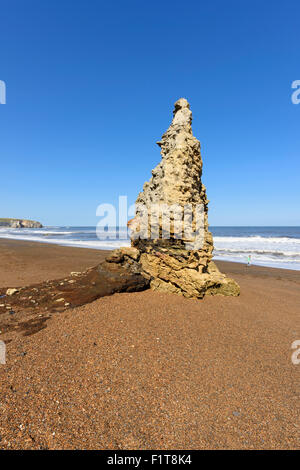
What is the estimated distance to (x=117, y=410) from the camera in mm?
2697

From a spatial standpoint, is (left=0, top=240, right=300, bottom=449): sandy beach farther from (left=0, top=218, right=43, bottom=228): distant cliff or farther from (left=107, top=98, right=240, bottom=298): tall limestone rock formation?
(left=0, top=218, right=43, bottom=228): distant cliff

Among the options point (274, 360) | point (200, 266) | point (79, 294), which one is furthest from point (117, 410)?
point (200, 266)

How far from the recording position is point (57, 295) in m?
5.95

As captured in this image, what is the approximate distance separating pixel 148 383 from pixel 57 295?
3903mm

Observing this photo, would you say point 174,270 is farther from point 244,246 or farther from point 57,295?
point 244,246

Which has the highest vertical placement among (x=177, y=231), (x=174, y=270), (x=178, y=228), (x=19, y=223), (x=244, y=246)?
(x=19, y=223)

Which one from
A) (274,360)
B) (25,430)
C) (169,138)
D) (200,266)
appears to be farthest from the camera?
(169,138)

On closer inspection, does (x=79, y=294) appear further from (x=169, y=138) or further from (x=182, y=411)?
(x=169, y=138)

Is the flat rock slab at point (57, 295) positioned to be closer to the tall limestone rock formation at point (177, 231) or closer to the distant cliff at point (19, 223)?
the tall limestone rock formation at point (177, 231)

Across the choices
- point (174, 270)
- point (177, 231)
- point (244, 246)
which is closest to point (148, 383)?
point (174, 270)

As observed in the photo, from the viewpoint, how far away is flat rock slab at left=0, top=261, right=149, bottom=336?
4.73m

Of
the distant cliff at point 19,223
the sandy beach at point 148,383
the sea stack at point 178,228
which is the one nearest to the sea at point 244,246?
the sea stack at point 178,228

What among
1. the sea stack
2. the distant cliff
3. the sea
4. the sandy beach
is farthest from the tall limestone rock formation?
the distant cliff

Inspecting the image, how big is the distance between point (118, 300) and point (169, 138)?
6.37 m
